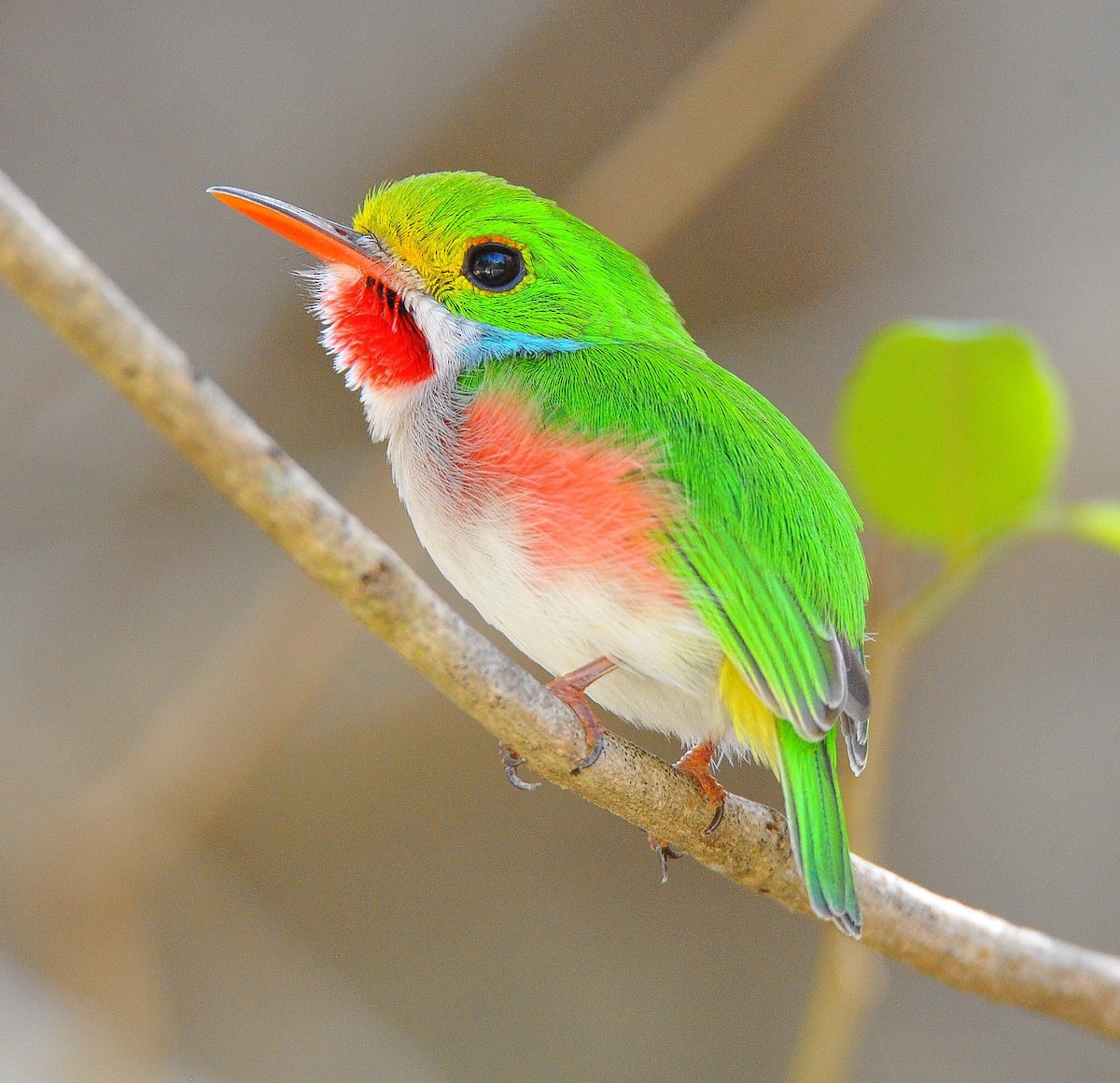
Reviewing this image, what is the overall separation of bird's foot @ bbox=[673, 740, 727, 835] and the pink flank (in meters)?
0.29

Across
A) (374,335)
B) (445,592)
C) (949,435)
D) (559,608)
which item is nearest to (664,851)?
(559,608)

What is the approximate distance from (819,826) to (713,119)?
1.99 m

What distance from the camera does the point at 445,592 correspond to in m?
3.67

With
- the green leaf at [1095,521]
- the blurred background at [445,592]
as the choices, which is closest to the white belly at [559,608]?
the green leaf at [1095,521]

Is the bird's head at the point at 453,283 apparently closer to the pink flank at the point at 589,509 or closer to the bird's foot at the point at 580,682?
the pink flank at the point at 589,509

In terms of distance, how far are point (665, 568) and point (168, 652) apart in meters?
2.47

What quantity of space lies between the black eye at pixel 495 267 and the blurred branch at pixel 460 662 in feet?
2.40

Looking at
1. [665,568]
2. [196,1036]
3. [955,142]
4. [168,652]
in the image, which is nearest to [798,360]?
[955,142]

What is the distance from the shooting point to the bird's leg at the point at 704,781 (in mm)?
1741

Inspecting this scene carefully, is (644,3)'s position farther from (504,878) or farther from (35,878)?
(35,878)

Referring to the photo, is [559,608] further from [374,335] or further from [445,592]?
[445,592]

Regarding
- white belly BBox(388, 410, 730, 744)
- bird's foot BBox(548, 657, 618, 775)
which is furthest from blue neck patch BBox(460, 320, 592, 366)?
bird's foot BBox(548, 657, 618, 775)

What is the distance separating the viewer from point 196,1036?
3.70 metres

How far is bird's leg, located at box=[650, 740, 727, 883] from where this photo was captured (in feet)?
5.71
